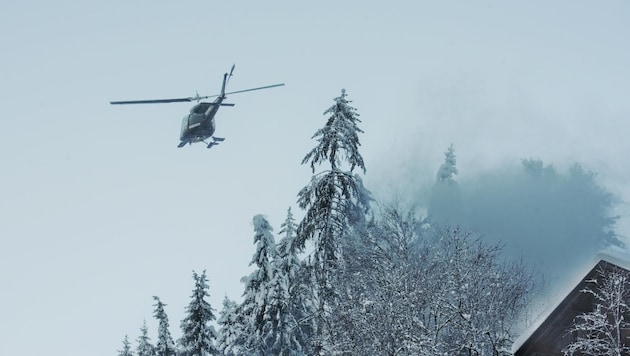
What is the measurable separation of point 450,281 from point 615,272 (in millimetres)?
5932

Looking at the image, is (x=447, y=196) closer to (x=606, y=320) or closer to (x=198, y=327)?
(x=198, y=327)

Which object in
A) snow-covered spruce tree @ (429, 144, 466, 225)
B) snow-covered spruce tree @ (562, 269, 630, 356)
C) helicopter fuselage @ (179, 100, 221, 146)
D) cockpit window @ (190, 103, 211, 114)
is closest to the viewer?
snow-covered spruce tree @ (562, 269, 630, 356)

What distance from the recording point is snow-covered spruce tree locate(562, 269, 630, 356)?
54.2 ft

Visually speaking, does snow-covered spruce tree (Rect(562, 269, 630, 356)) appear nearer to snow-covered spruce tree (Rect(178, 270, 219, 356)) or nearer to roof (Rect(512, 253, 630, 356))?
roof (Rect(512, 253, 630, 356))

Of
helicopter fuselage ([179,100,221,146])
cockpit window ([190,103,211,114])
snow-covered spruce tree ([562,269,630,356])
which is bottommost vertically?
snow-covered spruce tree ([562,269,630,356])

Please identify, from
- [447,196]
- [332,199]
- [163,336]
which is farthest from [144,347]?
[447,196]

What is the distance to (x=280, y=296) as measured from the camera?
27266 millimetres

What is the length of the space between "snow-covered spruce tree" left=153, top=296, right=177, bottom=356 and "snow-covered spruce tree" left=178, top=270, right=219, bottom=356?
3.51 m

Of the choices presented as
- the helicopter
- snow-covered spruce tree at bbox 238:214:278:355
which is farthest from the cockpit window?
snow-covered spruce tree at bbox 238:214:278:355

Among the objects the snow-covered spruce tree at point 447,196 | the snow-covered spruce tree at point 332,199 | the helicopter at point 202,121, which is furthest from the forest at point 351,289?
the snow-covered spruce tree at point 447,196

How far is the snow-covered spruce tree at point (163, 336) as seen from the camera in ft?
127

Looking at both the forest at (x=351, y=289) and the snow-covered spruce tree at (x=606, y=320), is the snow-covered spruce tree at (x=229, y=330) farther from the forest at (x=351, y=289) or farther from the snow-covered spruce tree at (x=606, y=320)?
the snow-covered spruce tree at (x=606, y=320)

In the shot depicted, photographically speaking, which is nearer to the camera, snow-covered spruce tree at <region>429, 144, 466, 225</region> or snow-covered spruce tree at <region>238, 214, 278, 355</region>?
snow-covered spruce tree at <region>238, 214, 278, 355</region>

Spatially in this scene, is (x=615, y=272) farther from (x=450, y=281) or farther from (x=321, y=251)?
(x=321, y=251)
